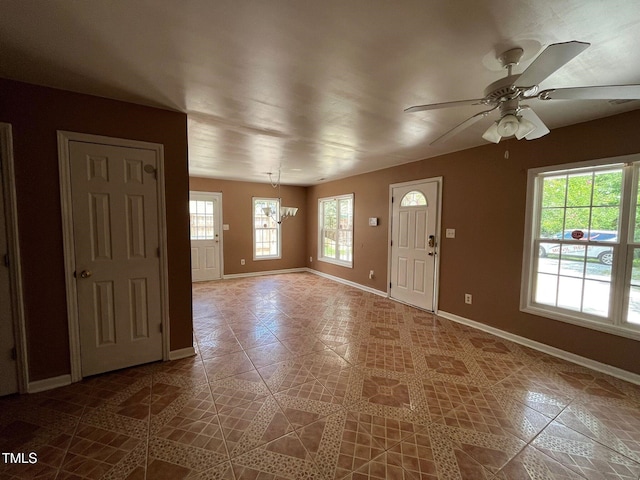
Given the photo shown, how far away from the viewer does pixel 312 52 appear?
166 centimetres

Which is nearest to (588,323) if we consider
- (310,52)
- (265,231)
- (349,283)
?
(310,52)

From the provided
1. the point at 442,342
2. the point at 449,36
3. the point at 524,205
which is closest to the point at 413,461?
the point at 442,342

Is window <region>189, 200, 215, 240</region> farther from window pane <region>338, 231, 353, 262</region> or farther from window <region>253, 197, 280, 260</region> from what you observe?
window pane <region>338, 231, 353, 262</region>

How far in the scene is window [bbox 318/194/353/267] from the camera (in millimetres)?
6125

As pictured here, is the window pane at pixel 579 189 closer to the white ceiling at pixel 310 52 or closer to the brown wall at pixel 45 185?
the white ceiling at pixel 310 52

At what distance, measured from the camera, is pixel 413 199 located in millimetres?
4562

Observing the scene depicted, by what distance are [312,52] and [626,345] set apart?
12.1 feet

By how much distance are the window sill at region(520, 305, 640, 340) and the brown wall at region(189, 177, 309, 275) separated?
5351 millimetres

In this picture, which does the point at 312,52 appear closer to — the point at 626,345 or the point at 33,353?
the point at 33,353

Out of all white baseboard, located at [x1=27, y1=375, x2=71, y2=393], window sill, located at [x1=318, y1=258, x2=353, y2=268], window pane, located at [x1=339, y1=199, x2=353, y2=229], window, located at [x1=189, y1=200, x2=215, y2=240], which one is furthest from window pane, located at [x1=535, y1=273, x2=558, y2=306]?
window, located at [x1=189, y1=200, x2=215, y2=240]

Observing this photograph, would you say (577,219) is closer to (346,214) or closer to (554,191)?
(554,191)

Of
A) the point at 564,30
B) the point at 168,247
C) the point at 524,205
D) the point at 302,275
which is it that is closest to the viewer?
the point at 564,30

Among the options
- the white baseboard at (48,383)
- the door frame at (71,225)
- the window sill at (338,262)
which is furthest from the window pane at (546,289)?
the white baseboard at (48,383)

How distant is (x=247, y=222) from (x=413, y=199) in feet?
13.4
